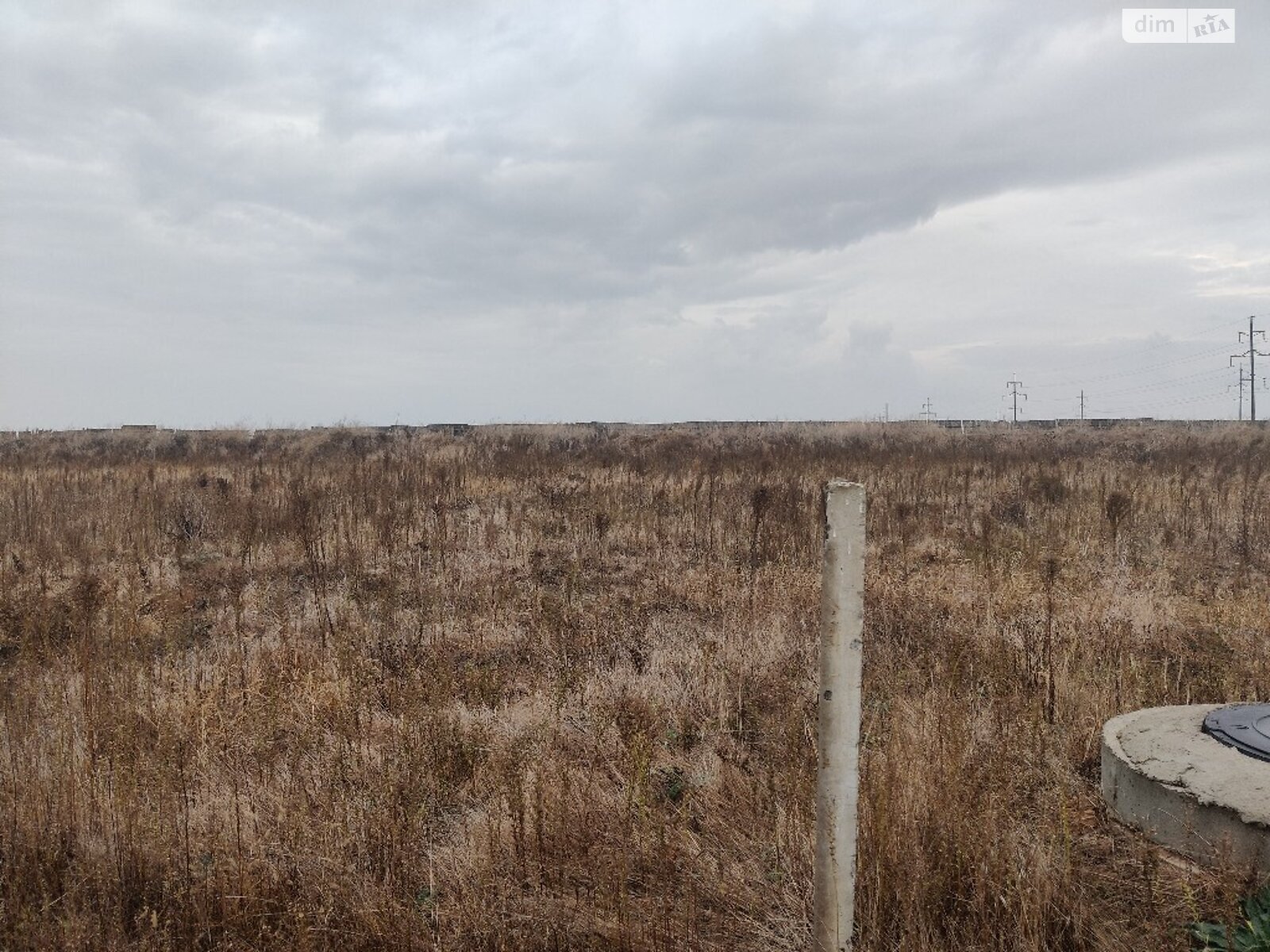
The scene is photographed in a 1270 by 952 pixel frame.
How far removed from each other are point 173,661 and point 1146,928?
19.5 feet

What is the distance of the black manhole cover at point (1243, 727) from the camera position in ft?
10.4

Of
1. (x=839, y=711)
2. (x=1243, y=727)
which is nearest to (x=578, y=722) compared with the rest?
(x=839, y=711)

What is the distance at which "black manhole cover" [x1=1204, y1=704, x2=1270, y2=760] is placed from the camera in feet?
10.4

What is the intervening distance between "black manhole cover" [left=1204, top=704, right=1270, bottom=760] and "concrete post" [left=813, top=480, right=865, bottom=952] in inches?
88.8

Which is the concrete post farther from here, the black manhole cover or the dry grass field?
the black manhole cover

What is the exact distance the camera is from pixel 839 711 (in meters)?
1.96

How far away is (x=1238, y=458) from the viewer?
19.3 metres

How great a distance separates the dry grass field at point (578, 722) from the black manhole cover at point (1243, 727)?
1.98ft

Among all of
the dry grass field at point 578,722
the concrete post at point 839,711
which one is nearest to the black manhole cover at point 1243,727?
the dry grass field at point 578,722

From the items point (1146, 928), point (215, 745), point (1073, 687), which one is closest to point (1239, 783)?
point (1146, 928)

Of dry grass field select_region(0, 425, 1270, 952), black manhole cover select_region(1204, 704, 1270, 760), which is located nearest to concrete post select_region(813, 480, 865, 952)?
dry grass field select_region(0, 425, 1270, 952)

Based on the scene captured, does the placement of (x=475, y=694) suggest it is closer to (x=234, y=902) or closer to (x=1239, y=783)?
(x=234, y=902)

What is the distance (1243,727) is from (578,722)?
10.4 feet

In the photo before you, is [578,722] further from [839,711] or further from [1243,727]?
[1243,727]
